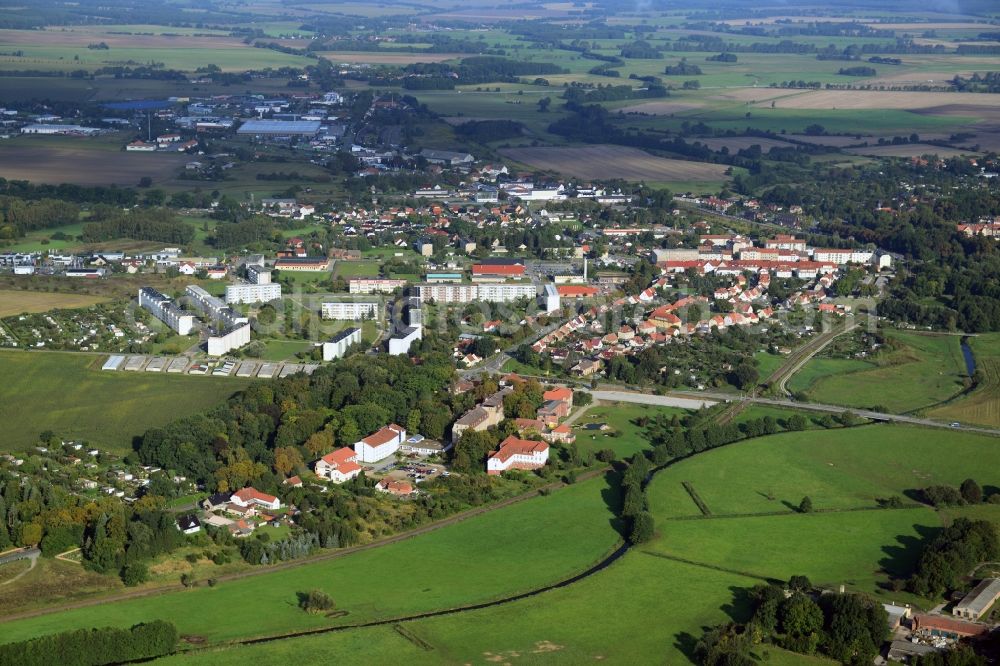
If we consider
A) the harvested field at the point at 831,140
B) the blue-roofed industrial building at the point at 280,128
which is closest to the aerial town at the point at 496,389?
the blue-roofed industrial building at the point at 280,128

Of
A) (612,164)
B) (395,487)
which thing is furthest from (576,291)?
(612,164)

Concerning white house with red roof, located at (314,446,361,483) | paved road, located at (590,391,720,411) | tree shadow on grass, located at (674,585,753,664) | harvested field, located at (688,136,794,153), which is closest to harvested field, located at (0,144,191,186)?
harvested field, located at (688,136,794,153)

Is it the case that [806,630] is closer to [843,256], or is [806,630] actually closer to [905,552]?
[905,552]

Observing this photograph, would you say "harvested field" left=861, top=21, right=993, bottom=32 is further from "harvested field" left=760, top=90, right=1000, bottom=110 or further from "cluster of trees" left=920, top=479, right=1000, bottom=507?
"cluster of trees" left=920, top=479, right=1000, bottom=507

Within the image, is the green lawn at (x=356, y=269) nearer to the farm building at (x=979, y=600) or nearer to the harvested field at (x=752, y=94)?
the farm building at (x=979, y=600)

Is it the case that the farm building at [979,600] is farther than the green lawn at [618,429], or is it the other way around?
the green lawn at [618,429]

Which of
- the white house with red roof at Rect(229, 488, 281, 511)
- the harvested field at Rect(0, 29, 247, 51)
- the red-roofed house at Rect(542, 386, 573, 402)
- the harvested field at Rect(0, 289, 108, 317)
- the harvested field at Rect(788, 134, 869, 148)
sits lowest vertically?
the harvested field at Rect(0, 289, 108, 317)

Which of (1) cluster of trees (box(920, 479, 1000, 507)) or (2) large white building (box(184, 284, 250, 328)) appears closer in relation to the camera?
(1) cluster of trees (box(920, 479, 1000, 507))
